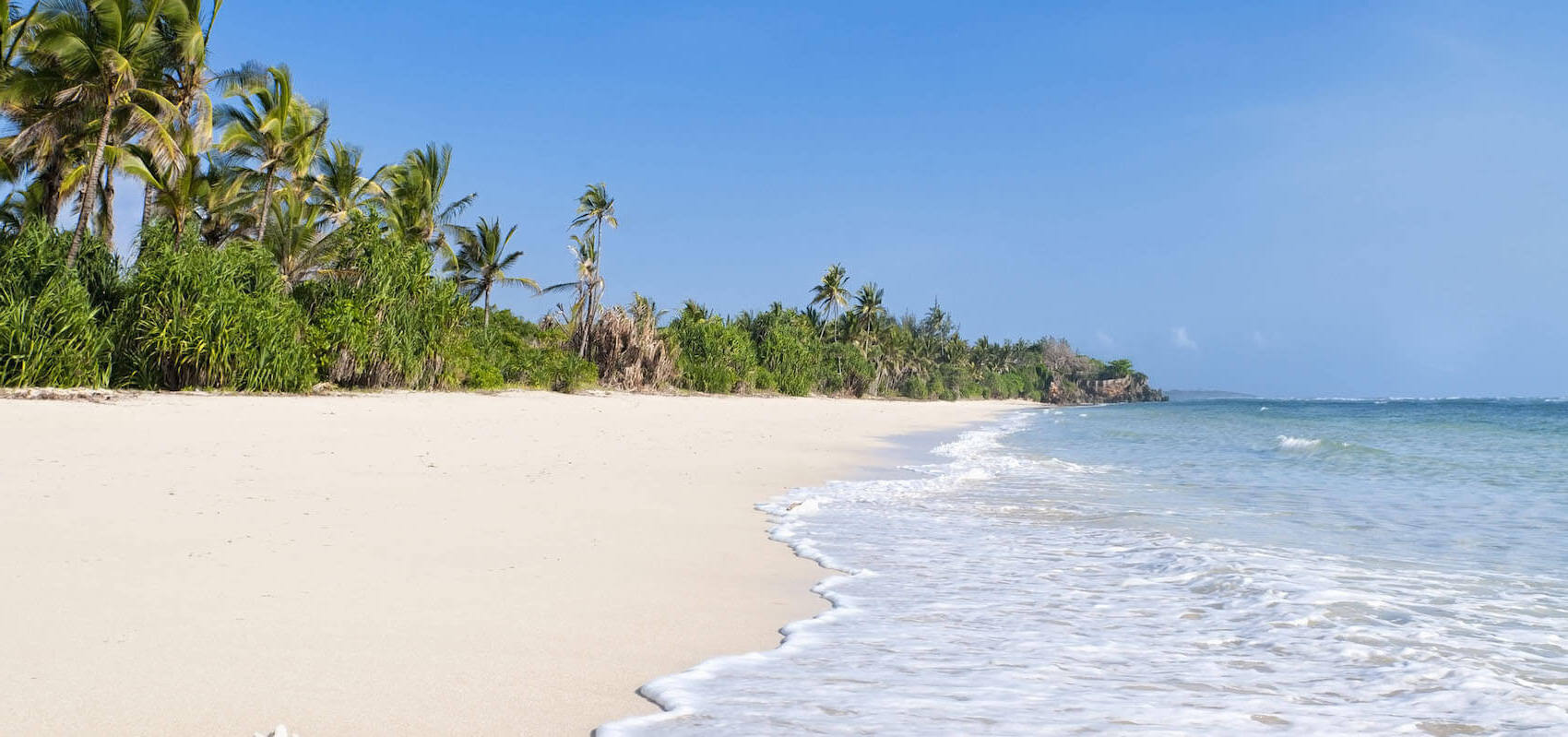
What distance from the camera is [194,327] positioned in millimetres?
16094

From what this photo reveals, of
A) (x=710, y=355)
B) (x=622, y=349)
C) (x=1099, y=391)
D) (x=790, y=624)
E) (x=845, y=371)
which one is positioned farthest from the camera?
(x=1099, y=391)

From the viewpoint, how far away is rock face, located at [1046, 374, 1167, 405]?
121 metres

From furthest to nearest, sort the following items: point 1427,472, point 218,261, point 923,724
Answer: point 218,261, point 1427,472, point 923,724

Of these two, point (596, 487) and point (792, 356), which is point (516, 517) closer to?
point (596, 487)

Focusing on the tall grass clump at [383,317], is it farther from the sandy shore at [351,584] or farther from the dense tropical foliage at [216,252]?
the sandy shore at [351,584]

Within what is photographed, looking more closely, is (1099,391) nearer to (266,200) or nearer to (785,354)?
(785,354)

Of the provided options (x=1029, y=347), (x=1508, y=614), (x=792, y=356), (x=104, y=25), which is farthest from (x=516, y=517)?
(x=1029, y=347)

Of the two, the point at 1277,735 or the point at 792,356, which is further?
the point at 792,356

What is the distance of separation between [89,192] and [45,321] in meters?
4.73

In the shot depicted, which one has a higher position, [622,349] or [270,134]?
[270,134]

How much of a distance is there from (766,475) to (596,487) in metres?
2.83

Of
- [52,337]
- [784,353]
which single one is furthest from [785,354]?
[52,337]

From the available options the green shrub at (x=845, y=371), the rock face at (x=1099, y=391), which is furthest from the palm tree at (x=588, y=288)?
the rock face at (x=1099, y=391)

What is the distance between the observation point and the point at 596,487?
7449 millimetres
